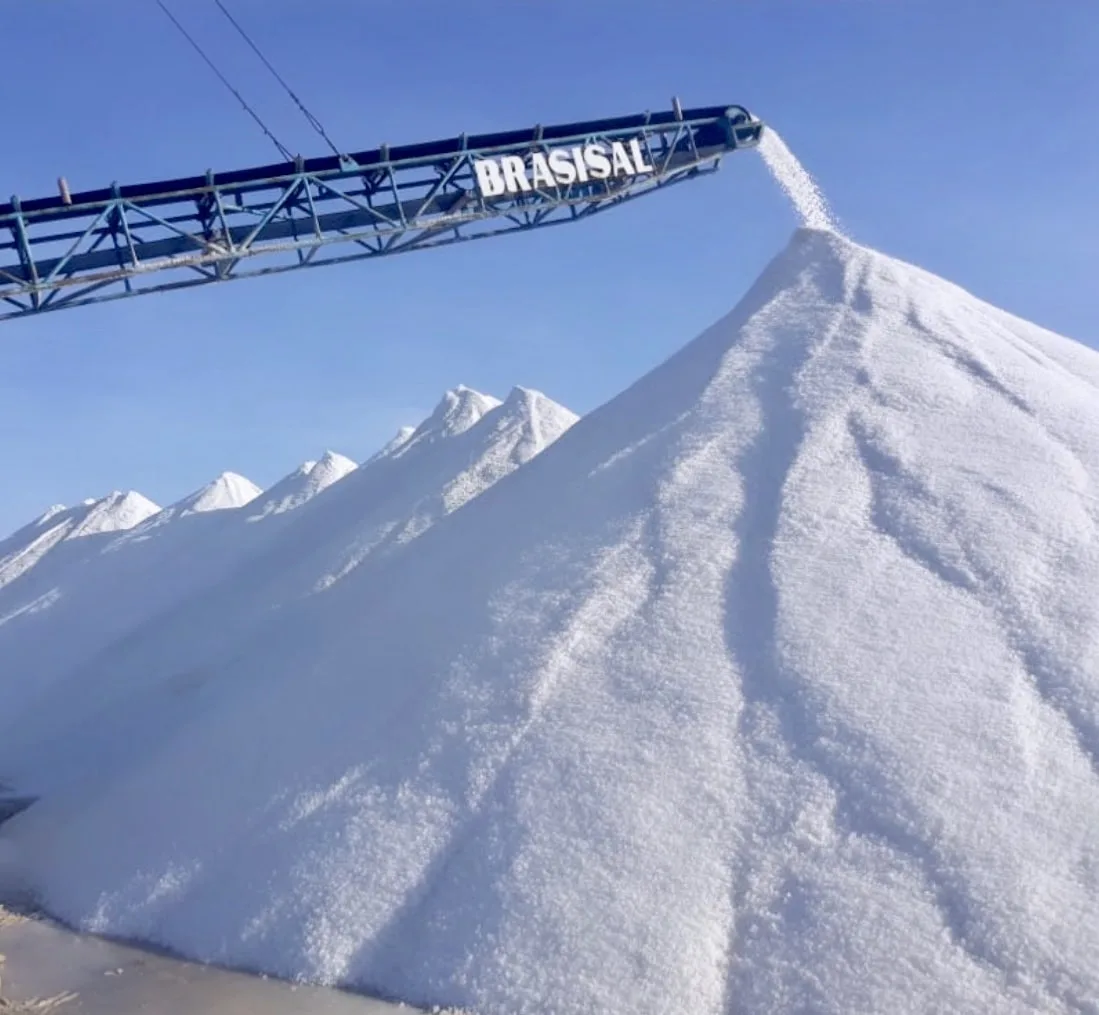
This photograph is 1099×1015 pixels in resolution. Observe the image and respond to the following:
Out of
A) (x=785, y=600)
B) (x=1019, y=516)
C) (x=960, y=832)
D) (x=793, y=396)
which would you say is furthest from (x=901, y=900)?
(x=793, y=396)

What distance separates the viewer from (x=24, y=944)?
24.2 feet

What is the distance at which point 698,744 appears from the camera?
7.23 meters

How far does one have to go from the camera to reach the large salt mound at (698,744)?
6047 millimetres

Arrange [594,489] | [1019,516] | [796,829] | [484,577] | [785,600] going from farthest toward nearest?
[594,489] < [484,577] < [1019,516] < [785,600] < [796,829]

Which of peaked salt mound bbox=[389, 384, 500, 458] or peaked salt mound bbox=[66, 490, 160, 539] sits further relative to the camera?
peaked salt mound bbox=[66, 490, 160, 539]

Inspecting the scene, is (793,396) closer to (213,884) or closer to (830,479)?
(830,479)

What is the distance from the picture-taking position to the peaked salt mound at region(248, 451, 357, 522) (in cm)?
2588

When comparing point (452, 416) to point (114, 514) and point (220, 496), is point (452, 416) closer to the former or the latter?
point (220, 496)

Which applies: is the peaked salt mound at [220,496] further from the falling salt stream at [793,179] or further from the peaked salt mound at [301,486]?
the falling salt stream at [793,179]

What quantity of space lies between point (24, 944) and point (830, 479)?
6.90 metres

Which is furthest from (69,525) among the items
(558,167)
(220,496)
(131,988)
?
(131,988)

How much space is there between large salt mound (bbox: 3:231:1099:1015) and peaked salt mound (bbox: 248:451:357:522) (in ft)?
48.4

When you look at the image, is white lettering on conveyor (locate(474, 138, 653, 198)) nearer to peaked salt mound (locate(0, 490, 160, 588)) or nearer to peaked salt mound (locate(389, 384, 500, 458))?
peaked salt mound (locate(389, 384, 500, 458))

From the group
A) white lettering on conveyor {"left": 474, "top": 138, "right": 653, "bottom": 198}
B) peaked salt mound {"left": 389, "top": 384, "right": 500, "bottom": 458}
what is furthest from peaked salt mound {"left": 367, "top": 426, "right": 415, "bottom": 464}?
white lettering on conveyor {"left": 474, "top": 138, "right": 653, "bottom": 198}
